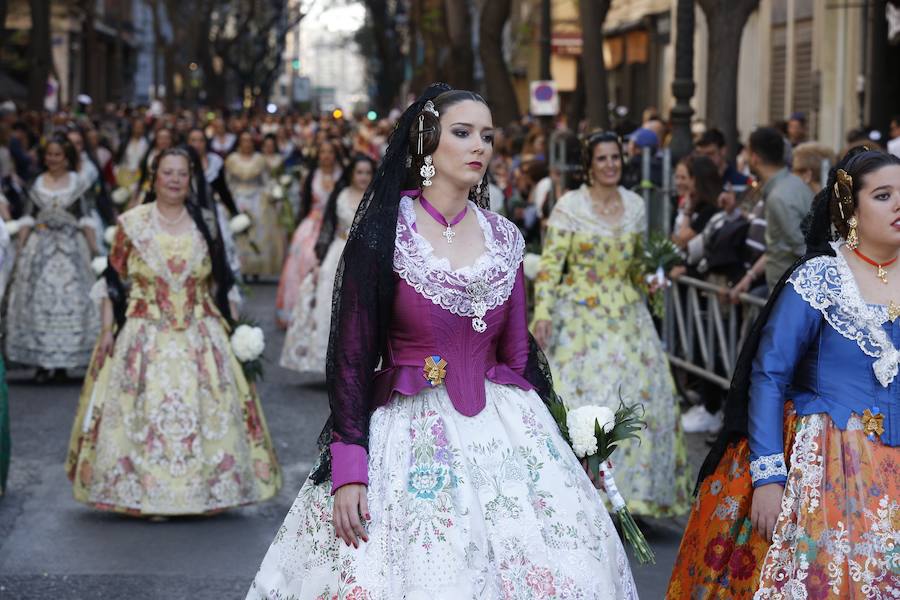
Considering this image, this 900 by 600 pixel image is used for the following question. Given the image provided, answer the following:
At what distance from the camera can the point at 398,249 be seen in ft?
A: 16.1

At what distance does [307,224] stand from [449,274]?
40.7 ft

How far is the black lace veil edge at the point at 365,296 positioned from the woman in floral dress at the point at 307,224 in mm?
11745

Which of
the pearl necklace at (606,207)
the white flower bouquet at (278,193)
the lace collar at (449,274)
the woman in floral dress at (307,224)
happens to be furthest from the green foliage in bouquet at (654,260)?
the white flower bouquet at (278,193)

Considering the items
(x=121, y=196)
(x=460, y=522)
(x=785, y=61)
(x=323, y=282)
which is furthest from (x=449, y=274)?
(x=785, y=61)

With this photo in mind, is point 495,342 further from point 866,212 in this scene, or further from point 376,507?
point 866,212

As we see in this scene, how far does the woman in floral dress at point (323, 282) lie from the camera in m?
13.7

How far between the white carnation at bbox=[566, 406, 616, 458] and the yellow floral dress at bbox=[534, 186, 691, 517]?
354 centimetres

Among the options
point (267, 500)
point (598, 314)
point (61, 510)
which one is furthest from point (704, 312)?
point (61, 510)

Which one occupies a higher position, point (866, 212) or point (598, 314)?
point (866, 212)

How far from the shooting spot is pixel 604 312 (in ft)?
29.1

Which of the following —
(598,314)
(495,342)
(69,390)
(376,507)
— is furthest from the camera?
(69,390)

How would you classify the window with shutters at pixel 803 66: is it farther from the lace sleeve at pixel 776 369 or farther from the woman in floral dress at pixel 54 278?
the lace sleeve at pixel 776 369

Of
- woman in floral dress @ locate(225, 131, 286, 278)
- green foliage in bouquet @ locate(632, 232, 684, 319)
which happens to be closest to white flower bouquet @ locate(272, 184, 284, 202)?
woman in floral dress @ locate(225, 131, 286, 278)

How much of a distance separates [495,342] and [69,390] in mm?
9122
